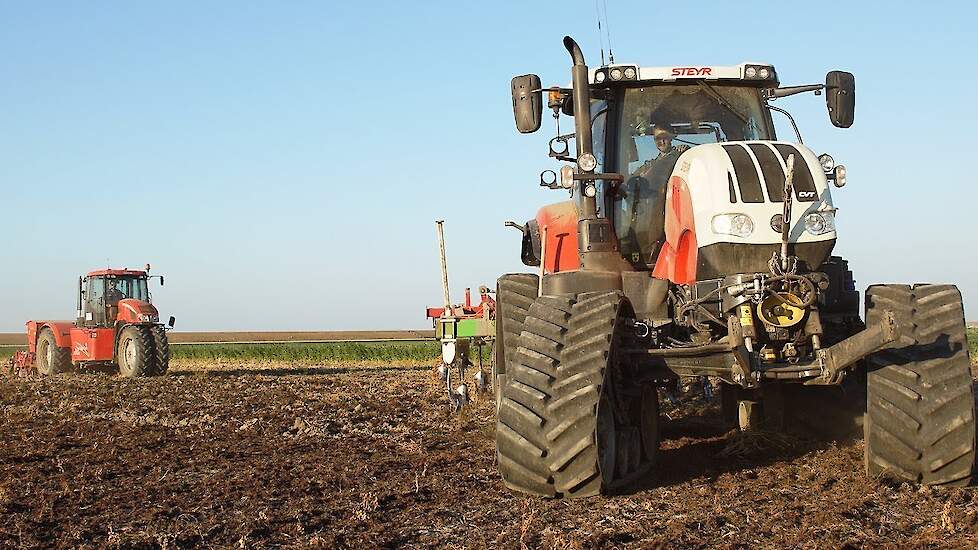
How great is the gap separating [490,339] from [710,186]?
20.2 ft

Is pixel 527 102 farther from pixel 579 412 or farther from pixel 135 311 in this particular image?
pixel 135 311

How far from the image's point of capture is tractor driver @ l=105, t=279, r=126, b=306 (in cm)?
2473

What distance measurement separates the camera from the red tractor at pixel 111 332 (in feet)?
75.7

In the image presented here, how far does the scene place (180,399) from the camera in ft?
54.4

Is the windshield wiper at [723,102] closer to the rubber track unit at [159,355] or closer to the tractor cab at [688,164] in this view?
the tractor cab at [688,164]

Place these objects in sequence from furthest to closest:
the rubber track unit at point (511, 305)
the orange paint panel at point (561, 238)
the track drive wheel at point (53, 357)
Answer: the track drive wheel at point (53, 357), the orange paint panel at point (561, 238), the rubber track unit at point (511, 305)

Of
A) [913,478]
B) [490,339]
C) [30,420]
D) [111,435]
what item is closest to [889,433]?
[913,478]

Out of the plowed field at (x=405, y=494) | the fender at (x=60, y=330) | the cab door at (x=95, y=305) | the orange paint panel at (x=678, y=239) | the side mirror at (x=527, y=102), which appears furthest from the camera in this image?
the fender at (x=60, y=330)

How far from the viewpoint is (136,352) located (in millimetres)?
22781

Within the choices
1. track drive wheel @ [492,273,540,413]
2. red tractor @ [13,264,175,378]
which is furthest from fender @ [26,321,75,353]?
track drive wheel @ [492,273,540,413]

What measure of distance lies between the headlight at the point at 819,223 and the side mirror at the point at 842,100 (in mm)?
1748

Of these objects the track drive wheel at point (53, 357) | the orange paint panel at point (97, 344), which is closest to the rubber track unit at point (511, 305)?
the orange paint panel at point (97, 344)

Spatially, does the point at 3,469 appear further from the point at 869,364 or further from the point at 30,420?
the point at 869,364

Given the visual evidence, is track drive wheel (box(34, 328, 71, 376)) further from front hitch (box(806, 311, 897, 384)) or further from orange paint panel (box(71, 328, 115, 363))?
front hitch (box(806, 311, 897, 384))
